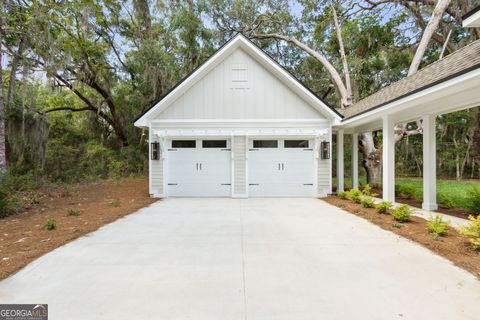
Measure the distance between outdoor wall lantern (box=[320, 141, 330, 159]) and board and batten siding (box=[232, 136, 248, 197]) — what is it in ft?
8.83

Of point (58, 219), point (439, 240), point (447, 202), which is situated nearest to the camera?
point (439, 240)

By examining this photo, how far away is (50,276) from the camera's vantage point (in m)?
2.83

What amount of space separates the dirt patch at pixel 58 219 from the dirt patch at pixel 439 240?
5347 millimetres

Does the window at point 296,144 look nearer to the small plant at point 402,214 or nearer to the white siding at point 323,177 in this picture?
the white siding at point 323,177

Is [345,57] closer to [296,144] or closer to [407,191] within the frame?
[296,144]

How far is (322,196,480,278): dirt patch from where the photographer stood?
3.18 m

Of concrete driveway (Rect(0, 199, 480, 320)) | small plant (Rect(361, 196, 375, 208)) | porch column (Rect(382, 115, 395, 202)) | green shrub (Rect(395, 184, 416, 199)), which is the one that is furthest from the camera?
green shrub (Rect(395, 184, 416, 199))

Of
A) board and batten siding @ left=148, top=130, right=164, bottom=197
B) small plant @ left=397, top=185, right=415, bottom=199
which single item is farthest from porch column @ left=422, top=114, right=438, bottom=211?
board and batten siding @ left=148, top=130, right=164, bottom=197

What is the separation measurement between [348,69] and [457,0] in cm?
475

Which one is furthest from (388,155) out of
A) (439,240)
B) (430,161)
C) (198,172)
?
(198,172)

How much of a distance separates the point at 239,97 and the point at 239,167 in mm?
2471

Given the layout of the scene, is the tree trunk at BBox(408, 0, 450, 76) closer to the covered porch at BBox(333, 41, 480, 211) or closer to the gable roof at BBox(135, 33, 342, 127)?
the covered porch at BBox(333, 41, 480, 211)

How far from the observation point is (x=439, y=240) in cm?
396

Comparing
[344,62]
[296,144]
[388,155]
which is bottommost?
[388,155]
